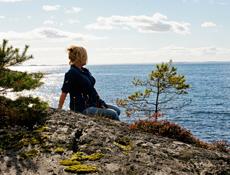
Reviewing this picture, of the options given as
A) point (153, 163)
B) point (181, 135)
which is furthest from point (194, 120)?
point (153, 163)

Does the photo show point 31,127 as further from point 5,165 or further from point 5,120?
point 5,165

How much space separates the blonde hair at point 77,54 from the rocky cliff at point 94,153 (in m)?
2.33

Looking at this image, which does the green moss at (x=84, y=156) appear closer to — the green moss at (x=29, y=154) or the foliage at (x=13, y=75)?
the green moss at (x=29, y=154)

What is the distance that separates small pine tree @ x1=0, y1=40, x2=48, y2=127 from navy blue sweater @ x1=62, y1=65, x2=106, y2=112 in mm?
1910

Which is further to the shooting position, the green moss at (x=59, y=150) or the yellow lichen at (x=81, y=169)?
the green moss at (x=59, y=150)

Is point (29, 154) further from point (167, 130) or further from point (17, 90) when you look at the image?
point (167, 130)

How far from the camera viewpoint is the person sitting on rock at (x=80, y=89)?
1118 centimetres

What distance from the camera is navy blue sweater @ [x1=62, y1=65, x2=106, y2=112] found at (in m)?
11.4

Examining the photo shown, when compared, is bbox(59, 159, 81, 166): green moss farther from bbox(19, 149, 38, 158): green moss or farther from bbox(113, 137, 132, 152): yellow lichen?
bbox(113, 137, 132, 152): yellow lichen

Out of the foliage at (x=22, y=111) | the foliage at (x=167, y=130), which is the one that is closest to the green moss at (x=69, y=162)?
the foliage at (x=22, y=111)

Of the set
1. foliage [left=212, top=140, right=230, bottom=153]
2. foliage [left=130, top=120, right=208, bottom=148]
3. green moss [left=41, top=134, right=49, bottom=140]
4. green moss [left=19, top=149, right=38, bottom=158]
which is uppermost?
green moss [left=41, top=134, right=49, bottom=140]

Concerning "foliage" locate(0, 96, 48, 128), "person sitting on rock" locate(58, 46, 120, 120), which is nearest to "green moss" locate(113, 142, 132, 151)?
"foliage" locate(0, 96, 48, 128)

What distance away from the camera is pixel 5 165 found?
696 cm

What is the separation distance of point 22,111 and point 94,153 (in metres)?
2.37
